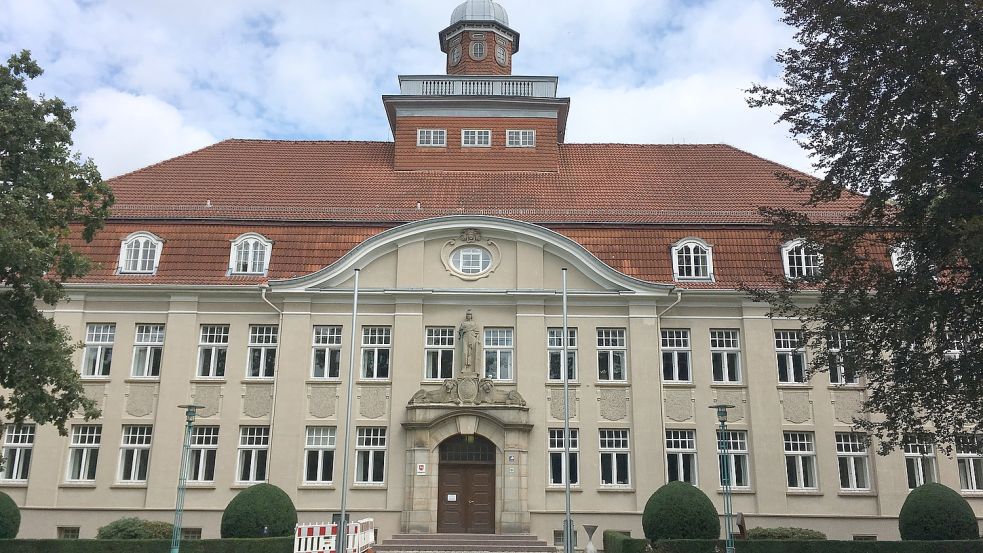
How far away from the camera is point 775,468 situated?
953 inches

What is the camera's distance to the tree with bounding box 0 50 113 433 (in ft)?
52.7

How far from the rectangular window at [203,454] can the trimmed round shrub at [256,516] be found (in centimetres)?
451

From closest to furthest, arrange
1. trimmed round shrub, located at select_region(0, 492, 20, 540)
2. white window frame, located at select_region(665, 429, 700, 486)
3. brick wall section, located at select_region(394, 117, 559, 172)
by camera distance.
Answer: trimmed round shrub, located at select_region(0, 492, 20, 540) < white window frame, located at select_region(665, 429, 700, 486) < brick wall section, located at select_region(394, 117, 559, 172)

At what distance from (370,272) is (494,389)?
5200mm

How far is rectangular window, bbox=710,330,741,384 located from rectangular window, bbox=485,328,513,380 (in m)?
6.01

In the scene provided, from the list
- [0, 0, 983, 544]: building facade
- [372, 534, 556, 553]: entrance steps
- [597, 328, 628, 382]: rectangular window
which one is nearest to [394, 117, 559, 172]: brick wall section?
[0, 0, 983, 544]: building facade

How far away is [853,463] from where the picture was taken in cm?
2447

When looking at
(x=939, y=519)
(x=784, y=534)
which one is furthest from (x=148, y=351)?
(x=939, y=519)

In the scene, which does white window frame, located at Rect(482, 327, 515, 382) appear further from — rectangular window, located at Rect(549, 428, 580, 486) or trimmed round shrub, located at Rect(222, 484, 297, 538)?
trimmed round shrub, located at Rect(222, 484, 297, 538)

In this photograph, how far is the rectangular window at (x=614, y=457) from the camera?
79.7 feet

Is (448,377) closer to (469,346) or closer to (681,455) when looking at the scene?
(469,346)

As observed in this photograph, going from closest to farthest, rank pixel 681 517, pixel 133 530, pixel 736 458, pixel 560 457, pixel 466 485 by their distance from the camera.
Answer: pixel 681 517
pixel 133 530
pixel 466 485
pixel 560 457
pixel 736 458

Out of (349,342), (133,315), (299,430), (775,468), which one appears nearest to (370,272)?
(349,342)

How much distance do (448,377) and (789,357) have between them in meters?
10.1
